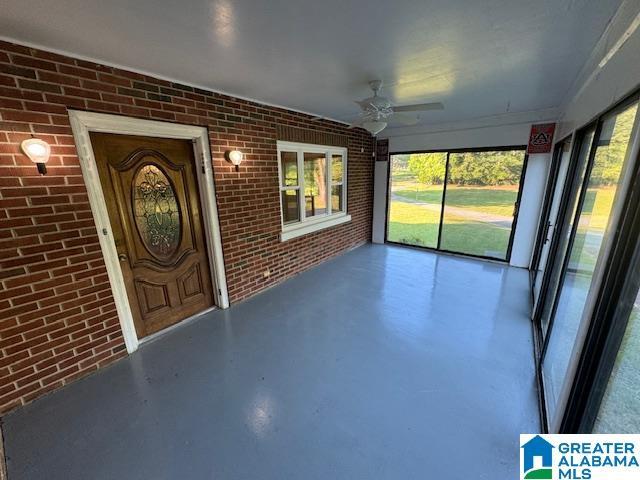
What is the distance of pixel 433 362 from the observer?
211cm

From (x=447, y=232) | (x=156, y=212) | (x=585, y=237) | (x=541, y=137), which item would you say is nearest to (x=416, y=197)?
(x=447, y=232)

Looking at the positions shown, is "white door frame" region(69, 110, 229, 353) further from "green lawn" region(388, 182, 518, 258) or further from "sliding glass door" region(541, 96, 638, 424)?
"green lawn" region(388, 182, 518, 258)

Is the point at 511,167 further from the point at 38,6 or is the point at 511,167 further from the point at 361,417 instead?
the point at 38,6

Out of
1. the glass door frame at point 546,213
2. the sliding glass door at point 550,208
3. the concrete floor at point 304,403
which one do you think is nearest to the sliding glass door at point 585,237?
the concrete floor at point 304,403

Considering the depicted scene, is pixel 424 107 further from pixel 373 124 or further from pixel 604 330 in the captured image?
pixel 604 330

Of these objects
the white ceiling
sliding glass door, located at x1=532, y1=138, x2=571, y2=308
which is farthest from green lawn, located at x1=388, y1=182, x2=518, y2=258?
the white ceiling

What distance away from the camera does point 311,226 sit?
4047 mm

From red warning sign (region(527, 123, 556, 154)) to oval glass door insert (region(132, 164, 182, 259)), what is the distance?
4.78m

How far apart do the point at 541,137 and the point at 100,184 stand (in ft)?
Result: 17.2

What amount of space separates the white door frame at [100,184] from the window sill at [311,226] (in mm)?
1029

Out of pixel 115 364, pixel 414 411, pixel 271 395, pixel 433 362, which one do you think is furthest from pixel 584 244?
pixel 115 364

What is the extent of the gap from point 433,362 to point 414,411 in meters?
0.54

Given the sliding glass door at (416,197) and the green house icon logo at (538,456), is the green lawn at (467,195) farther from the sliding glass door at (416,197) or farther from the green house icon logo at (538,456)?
the green house icon logo at (538,456)

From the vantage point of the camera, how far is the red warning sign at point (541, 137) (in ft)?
11.6
